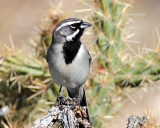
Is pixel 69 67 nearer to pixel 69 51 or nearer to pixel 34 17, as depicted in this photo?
pixel 69 51

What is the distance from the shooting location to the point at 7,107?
5.38 meters

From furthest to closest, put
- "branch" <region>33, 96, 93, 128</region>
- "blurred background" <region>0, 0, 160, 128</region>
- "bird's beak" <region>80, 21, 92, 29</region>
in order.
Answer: "blurred background" <region>0, 0, 160, 128</region> < "bird's beak" <region>80, 21, 92, 29</region> < "branch" <region>33, 96, 93, 128</region>

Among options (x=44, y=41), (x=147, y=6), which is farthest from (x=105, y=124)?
(x=147, y=6)

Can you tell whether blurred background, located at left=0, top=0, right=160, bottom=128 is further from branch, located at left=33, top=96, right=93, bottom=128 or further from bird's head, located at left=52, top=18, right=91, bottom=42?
branch, located at left=33, top=96, right=93, bottom=128

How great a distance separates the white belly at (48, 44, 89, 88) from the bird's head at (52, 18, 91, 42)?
0.11m

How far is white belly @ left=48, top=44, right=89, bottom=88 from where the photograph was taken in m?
4.11

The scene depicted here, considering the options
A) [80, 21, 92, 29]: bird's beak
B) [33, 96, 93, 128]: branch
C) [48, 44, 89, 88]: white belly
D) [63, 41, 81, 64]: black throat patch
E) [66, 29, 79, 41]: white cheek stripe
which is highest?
[80, 21, 92, 29]: bird's beak

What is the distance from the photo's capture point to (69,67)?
4.11m

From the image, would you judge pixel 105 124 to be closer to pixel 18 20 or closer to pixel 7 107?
pixel 7 107

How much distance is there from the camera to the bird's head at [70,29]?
4090mm

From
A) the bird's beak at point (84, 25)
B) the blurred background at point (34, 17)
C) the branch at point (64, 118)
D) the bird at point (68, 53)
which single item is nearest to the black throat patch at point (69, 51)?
the bird at point (68, 53)

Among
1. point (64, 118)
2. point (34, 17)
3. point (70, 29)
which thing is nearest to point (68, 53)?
point (70, 29)

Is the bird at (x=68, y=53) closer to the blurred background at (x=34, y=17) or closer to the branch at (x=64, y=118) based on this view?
the branch at (x=64, y=118)

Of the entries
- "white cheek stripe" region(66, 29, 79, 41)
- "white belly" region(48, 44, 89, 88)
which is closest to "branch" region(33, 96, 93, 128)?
"white belly" region(48, 44, 89, 88)
